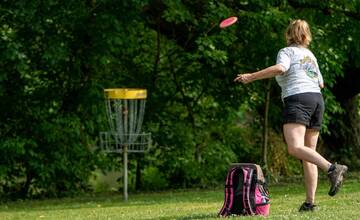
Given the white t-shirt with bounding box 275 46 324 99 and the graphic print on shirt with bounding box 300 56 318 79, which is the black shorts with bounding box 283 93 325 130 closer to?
the white t-shirt with bounding box 275 46 324 99

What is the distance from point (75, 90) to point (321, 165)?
8270 mm

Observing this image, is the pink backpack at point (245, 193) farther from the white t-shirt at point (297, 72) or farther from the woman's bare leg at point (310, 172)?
the white t-shirt at point (297, 72)

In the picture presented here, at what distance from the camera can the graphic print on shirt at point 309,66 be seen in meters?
8.85

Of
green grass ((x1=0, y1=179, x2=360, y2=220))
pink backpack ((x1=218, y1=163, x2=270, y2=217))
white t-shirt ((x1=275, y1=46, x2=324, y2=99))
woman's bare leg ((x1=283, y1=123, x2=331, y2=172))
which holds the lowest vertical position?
green grass ((x1=0, y1=179, x2=360, y2=220))

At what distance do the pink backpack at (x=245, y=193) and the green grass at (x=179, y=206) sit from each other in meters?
0.18

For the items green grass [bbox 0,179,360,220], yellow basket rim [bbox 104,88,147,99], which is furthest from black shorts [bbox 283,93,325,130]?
yellow basket rim [bbox 104,88,147,99]

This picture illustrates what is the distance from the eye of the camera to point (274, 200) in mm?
11664

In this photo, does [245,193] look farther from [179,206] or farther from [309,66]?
[179,206]

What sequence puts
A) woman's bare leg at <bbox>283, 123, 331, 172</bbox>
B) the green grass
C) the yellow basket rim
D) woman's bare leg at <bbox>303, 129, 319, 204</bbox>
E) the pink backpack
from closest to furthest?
woman's bare leg at <bbox>283, 123, 331, 172</bbox> → the pink backpack → woman's bare leg at <bbox>303, 129, 319, 204</bbox> → the green grass → the yellow basket rim

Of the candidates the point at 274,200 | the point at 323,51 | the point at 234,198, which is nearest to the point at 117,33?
the point at 323,51

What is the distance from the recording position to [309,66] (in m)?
8.89

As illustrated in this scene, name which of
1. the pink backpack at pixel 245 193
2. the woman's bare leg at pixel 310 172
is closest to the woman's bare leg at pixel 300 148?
the woman's bare leg at pixel 310 172

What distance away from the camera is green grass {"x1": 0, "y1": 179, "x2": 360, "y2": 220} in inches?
364

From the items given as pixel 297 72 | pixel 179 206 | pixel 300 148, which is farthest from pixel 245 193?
pixel 179 206
